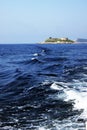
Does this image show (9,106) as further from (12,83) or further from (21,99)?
(12,83)

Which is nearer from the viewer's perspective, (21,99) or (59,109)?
(59,109)

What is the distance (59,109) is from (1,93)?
5748 mm

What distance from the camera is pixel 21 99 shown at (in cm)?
1616

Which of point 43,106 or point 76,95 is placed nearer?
point 43,106

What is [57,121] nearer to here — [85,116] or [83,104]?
[85,116]

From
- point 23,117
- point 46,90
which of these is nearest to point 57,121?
point 23,117

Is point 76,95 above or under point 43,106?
above

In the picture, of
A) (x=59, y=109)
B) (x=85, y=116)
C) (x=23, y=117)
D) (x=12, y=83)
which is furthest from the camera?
(x=12, y=83)

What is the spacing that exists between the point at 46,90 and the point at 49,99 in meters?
2.56

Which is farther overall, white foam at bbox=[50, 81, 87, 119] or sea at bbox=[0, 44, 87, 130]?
white foam at bbox=[50, 81, 87, 119]

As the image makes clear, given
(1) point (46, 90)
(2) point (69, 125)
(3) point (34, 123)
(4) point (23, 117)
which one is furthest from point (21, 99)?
(2) point (69, 125)

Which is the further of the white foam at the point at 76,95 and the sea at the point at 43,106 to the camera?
the white foam at the point at 76,95

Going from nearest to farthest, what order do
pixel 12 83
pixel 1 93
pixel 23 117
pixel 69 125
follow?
pixel 69 125, pixel 23 117, pixel 1 93, pixel 12 83

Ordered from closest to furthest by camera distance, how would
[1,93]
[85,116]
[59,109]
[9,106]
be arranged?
1. [85,116]
2. [59,109]
3. [9,106]
4. [1,93]
